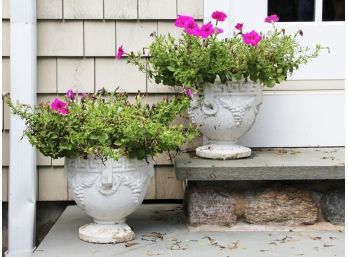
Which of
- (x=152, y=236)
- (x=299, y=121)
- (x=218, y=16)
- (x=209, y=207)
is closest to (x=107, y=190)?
(x=152, y=236)

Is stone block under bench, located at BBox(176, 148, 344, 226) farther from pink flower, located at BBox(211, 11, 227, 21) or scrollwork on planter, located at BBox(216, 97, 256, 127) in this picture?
pink flower, located at BBox(211, 11, 227, 21)

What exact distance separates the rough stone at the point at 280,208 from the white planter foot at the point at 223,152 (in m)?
0.23

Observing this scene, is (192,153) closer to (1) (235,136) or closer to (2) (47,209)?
(1) (235,136)

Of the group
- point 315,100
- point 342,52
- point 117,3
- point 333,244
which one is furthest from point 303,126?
point 117,3

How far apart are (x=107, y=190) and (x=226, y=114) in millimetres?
713

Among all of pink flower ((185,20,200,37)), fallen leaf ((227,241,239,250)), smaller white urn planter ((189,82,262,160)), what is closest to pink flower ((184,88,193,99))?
smaller white urn planter ((189,82,262,160))

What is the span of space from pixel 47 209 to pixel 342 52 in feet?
5.95

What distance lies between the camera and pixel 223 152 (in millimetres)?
3320

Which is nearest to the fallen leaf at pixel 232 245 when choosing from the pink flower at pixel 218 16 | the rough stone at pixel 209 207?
the rough stone at pixel 209 207

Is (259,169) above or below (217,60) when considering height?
below

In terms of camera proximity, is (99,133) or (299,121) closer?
(99,133)

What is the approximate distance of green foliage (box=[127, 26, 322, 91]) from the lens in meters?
3.15

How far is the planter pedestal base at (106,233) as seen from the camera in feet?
9.83

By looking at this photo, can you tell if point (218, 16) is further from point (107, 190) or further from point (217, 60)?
point (107, 190)
